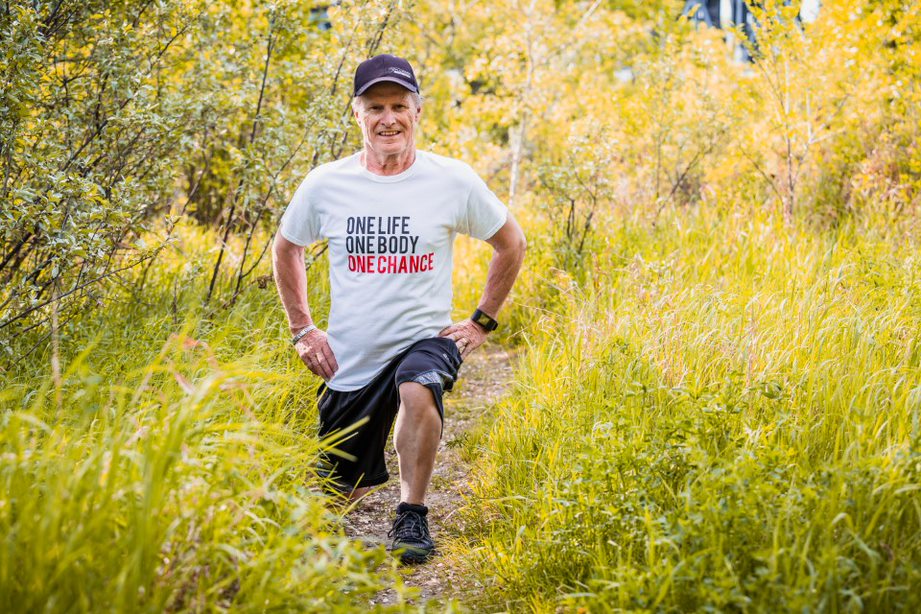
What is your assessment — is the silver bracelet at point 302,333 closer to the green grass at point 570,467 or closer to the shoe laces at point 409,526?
the green grass at point 570,467

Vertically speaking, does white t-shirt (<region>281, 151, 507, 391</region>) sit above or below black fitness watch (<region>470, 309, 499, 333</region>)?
above

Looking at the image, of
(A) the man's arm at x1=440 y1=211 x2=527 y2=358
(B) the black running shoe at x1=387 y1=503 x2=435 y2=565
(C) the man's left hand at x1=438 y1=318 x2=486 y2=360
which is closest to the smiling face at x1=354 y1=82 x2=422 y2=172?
(A) the man's arm at x1=440 y1=211 x2=527 y2=358

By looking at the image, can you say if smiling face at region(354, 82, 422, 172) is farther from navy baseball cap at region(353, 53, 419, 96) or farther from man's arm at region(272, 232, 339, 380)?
man's arm at region(272, 232, 339, 380)

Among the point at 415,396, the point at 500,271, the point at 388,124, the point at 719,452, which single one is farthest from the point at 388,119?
the point at 719,452

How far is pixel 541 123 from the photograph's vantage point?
1299cm

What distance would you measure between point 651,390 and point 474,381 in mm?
2453

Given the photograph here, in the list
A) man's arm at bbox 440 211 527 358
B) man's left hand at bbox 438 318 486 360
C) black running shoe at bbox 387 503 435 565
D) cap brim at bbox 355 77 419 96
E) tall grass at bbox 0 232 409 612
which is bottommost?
black running shoe at bbox 387 503 435 565

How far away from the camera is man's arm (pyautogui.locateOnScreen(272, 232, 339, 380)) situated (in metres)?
3.94

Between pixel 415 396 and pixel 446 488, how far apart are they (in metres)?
1.00

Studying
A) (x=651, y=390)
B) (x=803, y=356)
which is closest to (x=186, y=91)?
(x=651, y=390)

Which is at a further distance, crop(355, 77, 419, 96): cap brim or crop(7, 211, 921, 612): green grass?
crop(355, 77, 419, 96): cap brim

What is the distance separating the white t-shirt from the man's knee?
0.93 ft

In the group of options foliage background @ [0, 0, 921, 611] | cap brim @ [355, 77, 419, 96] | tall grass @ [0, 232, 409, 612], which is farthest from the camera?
cap brim @ [355, 77, 419, 96]

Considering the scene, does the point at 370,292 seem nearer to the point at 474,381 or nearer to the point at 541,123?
the point at 474,381
